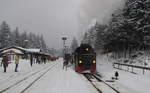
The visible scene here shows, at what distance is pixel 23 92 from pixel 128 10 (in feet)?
101

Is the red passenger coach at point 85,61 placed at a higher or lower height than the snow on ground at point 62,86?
higher

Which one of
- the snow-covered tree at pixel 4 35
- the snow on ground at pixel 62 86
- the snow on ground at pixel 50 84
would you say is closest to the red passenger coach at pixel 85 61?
the snow on ground at pixel 50 84

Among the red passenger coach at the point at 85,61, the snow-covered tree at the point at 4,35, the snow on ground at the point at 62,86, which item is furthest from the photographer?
the snow-covered tree at the point at 4,35

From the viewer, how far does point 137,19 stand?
3553cm

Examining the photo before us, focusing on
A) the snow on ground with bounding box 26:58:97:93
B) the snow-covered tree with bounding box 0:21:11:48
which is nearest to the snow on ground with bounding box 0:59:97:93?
the snow on ground with bounding box 26:58:97:93

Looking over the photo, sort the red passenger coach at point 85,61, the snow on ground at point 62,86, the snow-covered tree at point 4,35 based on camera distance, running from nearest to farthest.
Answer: the snow on ground at point 62,86
the red passenger coach at point 85,61
the snow-covered tree at point 4,35

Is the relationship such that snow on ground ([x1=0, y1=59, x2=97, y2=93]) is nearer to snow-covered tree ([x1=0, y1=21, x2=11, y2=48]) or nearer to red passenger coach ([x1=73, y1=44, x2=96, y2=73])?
red passenger coach ([x1=73, y1=44, x2=96, y2=73])

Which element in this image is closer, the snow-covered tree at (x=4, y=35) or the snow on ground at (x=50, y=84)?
the snow on ground at (x=50, y=84)

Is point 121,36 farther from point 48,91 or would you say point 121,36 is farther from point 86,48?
point 48,91

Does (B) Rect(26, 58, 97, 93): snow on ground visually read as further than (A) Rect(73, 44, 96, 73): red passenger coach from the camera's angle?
No

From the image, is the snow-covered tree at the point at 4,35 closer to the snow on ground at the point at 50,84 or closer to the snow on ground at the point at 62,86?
the snow on ground at the point at 50,84

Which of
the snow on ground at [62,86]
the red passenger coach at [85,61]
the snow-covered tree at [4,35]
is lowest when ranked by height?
the snow on ground at [62,86]

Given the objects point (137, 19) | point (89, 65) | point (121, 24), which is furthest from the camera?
point (121, 24)

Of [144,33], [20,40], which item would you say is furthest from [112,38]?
[20,40]
